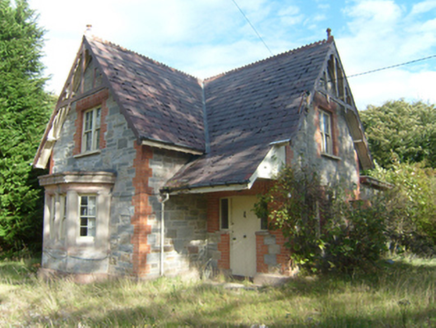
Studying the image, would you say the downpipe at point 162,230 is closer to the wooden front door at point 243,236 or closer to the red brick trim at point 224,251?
the red brick trim at point 224,251

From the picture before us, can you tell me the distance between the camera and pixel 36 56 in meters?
16.7

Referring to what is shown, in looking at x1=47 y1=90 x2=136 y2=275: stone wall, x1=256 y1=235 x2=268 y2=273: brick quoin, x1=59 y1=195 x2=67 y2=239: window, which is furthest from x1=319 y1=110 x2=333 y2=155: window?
x1=59 y1=195 x2=67 y2=239: window

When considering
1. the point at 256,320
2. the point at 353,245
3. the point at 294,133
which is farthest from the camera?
the point at 294,133

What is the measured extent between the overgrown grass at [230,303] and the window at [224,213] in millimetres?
2371

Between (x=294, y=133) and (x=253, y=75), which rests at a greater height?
(x=253, y=75)

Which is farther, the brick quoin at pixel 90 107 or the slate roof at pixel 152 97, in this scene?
the brick quoin at pixel 90 107

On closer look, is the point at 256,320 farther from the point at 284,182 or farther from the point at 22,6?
the point at 22,6

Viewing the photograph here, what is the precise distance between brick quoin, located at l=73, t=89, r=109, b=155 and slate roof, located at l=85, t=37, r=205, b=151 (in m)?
0.97

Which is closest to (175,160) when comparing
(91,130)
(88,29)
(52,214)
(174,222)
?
(174,222)

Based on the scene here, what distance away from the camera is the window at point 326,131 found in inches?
476

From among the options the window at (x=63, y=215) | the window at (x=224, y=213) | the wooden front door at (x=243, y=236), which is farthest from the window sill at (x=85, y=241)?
the wooden front door at (x=243, y=236)

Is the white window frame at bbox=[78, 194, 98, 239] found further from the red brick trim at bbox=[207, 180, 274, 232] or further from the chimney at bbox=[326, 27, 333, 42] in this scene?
the chimney at bbox=[326, 27, 333, 42]

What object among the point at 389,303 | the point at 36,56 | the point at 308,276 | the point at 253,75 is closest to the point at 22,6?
the point at 36,56

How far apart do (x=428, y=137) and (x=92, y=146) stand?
2556 centimetres
